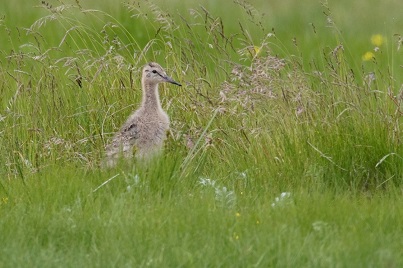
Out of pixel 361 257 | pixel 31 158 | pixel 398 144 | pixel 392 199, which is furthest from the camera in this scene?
pixel 31 158

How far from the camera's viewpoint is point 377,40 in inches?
538

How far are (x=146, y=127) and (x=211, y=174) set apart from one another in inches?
37.5

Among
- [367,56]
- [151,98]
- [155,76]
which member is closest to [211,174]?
[151,98]

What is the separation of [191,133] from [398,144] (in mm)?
1683

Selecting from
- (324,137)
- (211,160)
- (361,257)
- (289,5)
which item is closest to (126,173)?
(211,160)

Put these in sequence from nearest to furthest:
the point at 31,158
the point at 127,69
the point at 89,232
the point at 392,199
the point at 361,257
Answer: the point at 361,257 → the point at 89,232 → the point at 392,199 → the point at 31,158 → the point at 127,69

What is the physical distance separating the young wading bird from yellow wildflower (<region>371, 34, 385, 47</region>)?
5.07 metres

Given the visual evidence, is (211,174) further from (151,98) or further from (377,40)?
(377,40)

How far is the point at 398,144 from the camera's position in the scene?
8016 millimetres

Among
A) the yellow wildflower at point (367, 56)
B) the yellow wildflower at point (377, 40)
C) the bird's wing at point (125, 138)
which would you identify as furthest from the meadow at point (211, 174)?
the yellow wildflower at point (377, 40)

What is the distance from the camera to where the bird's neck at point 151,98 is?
8.93 m

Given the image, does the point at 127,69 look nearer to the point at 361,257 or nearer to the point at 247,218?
the point at 247,218

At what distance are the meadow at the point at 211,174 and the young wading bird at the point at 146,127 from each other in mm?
189

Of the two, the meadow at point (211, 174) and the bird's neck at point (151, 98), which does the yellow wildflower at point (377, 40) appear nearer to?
the meadow at point (211, 174)
